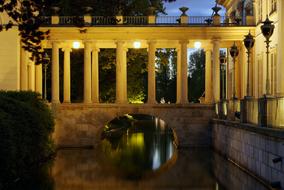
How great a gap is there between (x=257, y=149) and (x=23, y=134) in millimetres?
9878

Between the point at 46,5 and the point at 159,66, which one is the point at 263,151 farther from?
the point at 159,66

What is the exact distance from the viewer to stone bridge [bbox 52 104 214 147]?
40969 mm

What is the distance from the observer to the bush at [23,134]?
2192 cm

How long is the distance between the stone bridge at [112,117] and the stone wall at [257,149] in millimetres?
7879

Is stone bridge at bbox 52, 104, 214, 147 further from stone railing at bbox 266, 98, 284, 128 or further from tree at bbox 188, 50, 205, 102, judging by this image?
tree at bbox 188, 50, 205, 102

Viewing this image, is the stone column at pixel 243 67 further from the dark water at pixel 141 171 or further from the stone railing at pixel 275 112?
the stone railing at pixel 275 112

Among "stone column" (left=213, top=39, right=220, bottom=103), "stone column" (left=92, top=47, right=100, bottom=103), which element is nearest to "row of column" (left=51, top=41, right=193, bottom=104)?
"stone column" (left=92, top=47, right=100, bottom=103)

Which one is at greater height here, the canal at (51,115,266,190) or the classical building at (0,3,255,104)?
the classical building at (0,3,255,104)

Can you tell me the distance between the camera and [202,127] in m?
40.9

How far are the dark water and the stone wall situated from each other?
47cm

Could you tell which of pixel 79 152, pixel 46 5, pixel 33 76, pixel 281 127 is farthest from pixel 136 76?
pixel 46 5

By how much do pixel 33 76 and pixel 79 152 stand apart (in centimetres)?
776

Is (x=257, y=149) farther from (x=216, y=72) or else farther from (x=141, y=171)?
(x=216, y=72)

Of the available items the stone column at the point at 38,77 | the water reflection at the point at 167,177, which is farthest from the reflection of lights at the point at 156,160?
the stone column at the point at 38,77
